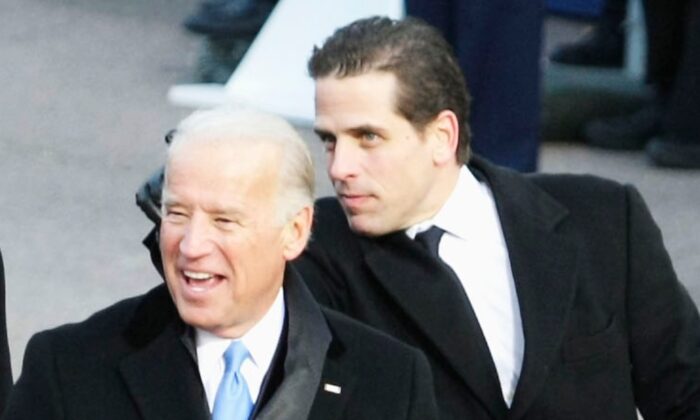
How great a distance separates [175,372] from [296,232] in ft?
1.03

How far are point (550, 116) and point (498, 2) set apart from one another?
6.29ft

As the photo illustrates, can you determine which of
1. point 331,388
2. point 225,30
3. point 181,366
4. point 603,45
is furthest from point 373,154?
point 603,45

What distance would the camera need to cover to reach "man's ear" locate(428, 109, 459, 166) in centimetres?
449

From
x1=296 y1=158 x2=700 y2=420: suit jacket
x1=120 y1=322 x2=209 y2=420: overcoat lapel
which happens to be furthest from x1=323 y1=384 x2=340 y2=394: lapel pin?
x1=296 y1=158 x2=700 y2=420: suit jacket

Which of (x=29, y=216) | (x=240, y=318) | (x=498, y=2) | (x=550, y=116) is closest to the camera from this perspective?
(x=240, y=318)

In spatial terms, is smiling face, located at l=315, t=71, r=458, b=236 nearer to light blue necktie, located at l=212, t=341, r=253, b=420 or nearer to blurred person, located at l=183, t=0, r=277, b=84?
light blue necktie, located at l=212, t=341, r=253, b=420

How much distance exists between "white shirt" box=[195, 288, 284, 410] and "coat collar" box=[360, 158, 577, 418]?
718 mm

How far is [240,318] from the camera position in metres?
3.66

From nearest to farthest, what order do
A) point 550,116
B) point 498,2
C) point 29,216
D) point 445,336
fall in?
point 445,336, point 498,2, point 29,216, point 550,116

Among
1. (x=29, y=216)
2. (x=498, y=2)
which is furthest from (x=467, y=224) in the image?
(x=29, y=216)

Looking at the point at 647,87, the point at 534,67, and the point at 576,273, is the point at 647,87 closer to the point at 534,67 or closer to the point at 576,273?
the point at 534,67

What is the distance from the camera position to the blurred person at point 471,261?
439cm

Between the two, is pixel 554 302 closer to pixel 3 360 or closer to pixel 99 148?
pixel 3 360

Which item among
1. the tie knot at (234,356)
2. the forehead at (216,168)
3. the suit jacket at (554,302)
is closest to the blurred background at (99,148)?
the suit jacket at (554,302)
